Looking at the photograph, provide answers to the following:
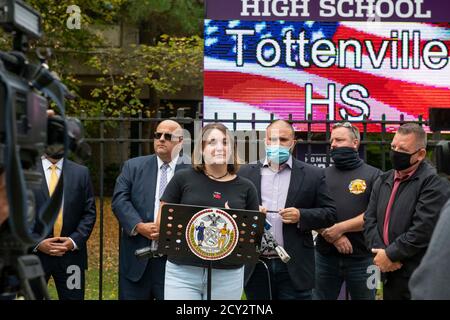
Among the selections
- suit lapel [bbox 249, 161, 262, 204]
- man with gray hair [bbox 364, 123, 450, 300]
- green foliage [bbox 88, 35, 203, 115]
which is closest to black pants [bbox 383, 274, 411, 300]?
man with gray hair [bbox 364, 123, 450, 300]

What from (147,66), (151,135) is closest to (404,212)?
(147,66)

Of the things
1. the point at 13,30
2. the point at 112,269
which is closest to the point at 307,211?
the point at 13,30

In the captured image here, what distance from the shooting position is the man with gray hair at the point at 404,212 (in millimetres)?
6852

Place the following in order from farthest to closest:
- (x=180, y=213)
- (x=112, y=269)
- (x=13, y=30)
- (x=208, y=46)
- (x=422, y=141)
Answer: (x=112, y=269), (x=208, y=46), (x=422, y=141), (x=180, y=213), (x=13, y=30)

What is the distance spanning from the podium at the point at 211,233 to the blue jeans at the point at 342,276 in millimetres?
Result: 1749

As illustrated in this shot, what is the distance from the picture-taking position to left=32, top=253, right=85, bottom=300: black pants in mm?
8023

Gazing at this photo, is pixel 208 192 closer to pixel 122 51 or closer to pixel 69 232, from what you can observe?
pixel 69 232

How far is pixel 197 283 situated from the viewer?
6.79 metres

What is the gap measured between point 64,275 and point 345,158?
279 cm

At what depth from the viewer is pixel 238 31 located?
403 inches

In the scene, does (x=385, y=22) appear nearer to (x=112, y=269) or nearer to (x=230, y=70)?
(x=230, y=70)

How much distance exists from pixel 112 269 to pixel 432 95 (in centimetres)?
698

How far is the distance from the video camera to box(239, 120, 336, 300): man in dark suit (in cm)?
391

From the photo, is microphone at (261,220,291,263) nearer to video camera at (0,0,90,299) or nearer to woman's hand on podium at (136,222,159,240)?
woman's hand on podium at (136,222,159,240)
